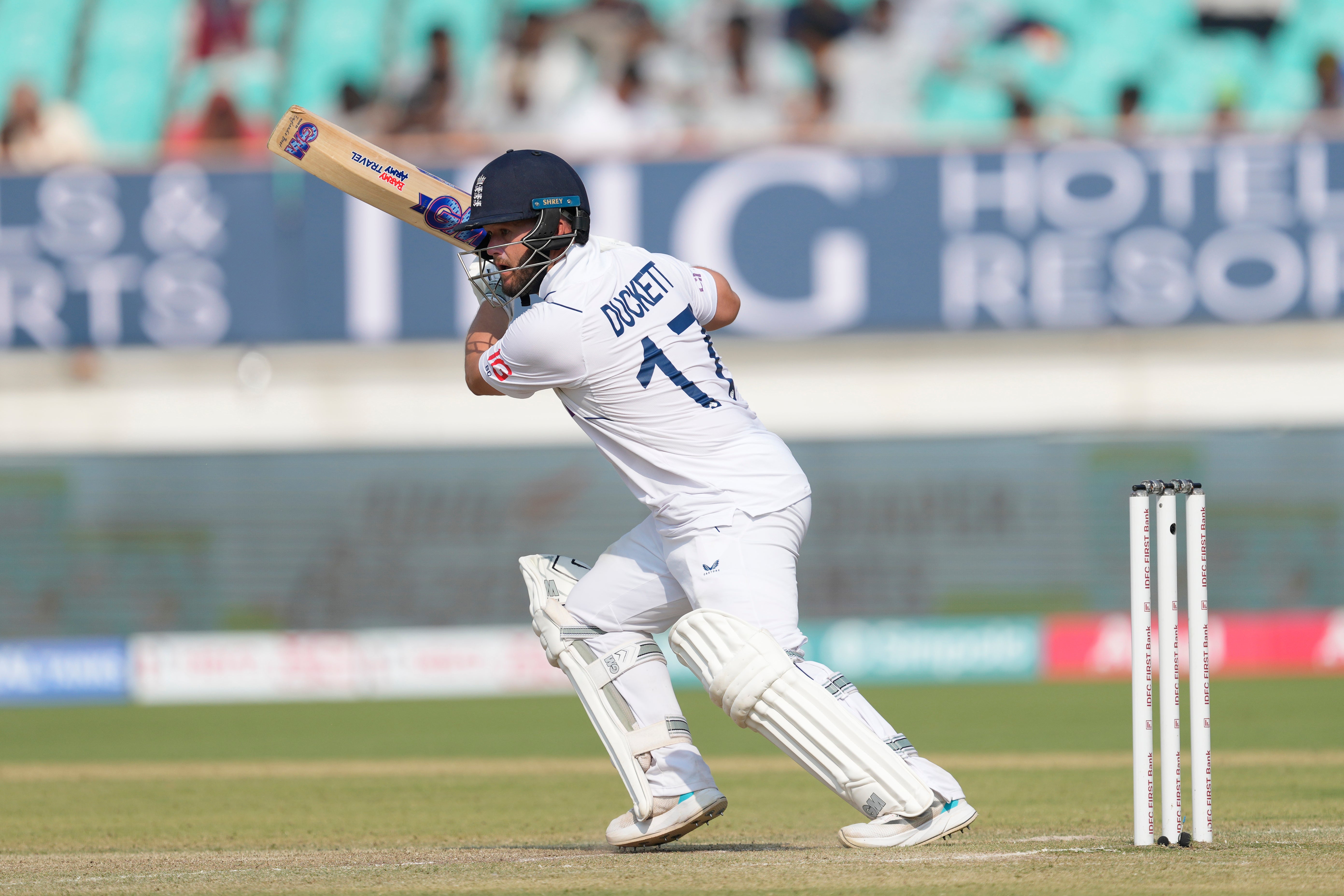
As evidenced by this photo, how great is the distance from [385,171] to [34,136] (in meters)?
7.59

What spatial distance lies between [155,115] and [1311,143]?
7.47m

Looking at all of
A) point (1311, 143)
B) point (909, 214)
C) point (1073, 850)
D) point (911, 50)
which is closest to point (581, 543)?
point (909, 214)

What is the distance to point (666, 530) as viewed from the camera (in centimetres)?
403

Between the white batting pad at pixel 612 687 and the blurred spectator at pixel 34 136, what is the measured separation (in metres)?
7.78

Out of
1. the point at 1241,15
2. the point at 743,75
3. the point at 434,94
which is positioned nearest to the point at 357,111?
the point at 434,94

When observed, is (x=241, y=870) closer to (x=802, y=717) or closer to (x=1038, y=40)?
(x=802, y=717)

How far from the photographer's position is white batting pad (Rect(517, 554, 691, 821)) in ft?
13.5

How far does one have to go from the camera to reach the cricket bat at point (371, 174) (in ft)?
14.4

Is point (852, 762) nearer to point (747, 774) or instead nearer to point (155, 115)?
point (747, 774)

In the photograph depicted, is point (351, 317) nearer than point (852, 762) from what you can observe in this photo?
No

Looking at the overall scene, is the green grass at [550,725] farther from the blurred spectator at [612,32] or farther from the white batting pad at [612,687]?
the blurred spectator at [612,32]

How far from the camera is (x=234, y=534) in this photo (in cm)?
1125

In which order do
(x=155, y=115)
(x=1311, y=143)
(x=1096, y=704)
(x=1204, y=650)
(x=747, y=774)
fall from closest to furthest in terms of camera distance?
(x=1204, y=650) → (x=747, y=774) → (x=1096, y=704) → (x=1311, y=143) → (x=155, y=115)

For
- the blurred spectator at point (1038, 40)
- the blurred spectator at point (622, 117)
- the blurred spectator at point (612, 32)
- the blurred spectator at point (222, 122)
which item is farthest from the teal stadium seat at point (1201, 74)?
the blurred spectator at point (222, 122)
